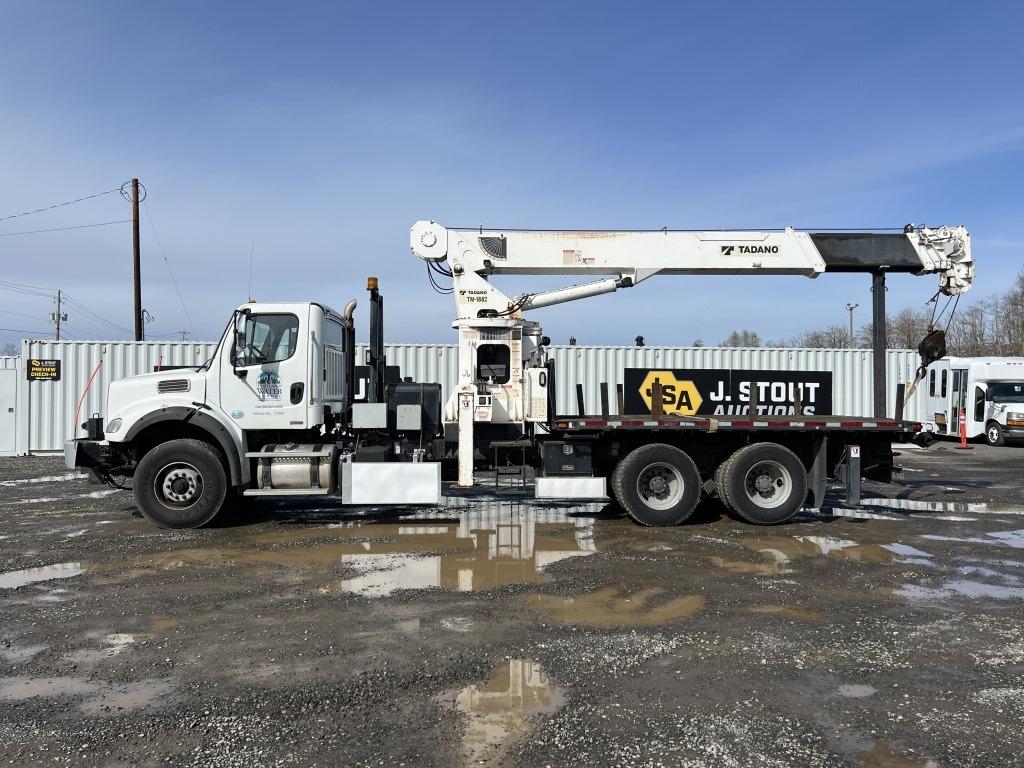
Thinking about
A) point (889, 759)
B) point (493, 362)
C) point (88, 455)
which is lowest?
point (889, 759)

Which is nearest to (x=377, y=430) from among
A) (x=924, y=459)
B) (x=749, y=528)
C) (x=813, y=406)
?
(x=749, y=528)

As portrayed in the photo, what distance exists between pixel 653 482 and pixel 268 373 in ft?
17.6

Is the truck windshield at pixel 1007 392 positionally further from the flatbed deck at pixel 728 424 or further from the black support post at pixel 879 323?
the flatbed deck at pixel 728 424

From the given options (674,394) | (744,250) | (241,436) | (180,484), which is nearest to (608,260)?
(744,250)

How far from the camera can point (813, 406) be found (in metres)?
20.3

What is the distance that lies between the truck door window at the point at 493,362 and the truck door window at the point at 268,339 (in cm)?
260

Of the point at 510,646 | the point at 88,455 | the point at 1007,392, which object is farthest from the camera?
the point at 1007,392

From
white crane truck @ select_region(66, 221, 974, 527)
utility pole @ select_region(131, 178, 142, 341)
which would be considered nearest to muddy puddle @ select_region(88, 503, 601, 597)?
white crane truck @ select_region(66, 221, 974, 527)

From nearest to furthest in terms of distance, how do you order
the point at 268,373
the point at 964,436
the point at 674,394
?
the point at 268,373 → the point at 674,394 → the point at 964,436

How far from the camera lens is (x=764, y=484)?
396 inches

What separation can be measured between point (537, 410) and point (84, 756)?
7414 mm

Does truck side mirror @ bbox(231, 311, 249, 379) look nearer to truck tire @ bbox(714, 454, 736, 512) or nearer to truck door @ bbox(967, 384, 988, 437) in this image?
truck tire @ bbox(714, 454, 736, 512)

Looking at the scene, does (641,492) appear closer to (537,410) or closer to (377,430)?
(537,410)

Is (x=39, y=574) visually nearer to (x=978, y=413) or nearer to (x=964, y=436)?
(x=964, y=436)
